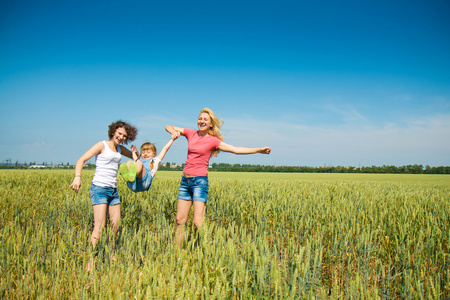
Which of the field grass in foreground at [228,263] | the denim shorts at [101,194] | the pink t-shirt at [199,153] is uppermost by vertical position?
the pink t-shirt at [199,153]

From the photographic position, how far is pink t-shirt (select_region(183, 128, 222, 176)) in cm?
324

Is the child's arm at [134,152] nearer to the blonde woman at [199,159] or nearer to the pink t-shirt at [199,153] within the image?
the blonde woman at [199,159]

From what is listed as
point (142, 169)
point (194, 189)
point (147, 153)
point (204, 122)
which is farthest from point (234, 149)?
point (147, 153)

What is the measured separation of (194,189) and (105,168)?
1.12m

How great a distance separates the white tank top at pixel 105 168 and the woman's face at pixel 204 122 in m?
1.13

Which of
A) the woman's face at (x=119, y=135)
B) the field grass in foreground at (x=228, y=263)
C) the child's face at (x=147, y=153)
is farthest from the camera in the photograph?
the child's face at (x=147, y=153)

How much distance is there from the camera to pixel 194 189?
322 cm

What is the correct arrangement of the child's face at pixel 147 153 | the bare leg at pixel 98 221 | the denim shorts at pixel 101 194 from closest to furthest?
the bare leg at pixel 98 221
the denim shorts at pixel 101 194
the child's face at pixel 147 153

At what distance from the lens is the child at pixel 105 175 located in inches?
118

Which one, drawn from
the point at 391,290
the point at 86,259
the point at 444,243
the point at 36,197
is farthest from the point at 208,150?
the point at 36,197

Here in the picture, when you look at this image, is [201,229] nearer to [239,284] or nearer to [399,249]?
[239,284]

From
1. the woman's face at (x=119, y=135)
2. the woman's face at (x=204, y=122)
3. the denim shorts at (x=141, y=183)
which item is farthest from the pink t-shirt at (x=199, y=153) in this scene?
the woman's face at (x=119, y=135)

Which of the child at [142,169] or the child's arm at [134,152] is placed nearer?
the child at [142,169]

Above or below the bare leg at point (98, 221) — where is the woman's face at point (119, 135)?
above
